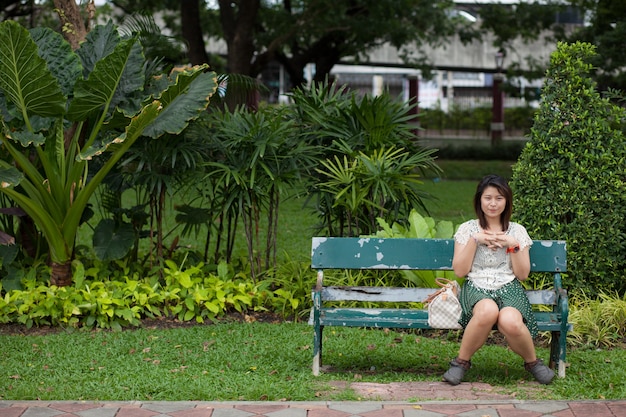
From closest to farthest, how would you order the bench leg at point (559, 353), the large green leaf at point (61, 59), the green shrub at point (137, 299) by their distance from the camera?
the bench leg at point (559, 353) < the green shrub at point (137, 299) < the large green leaf at point (61, 59)

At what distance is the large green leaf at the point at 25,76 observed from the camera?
629cm

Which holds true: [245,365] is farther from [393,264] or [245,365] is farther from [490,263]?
[490,263]

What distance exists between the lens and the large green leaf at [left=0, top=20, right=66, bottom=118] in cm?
629

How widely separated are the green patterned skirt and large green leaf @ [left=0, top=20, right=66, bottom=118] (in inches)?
135

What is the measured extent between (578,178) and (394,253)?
178 cm

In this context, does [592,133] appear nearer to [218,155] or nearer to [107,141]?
[218,155]

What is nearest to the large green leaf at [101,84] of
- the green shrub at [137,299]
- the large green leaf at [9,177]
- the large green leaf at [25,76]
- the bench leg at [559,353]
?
the large green leaf at [25,76]

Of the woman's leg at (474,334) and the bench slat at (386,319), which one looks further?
the bench slat at (386,319)

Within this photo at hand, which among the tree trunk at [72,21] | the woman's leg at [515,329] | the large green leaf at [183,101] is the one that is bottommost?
the woman's leg at [515,329]

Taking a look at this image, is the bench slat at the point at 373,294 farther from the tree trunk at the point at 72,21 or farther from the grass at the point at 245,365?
the tree trunk at the point at 72,21

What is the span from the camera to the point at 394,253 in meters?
5.65

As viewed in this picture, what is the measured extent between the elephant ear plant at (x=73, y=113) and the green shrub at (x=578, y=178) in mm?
2624

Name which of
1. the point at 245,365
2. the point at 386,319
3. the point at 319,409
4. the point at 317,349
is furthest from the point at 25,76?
the point at 319,409

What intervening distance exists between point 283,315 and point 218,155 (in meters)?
1.52
